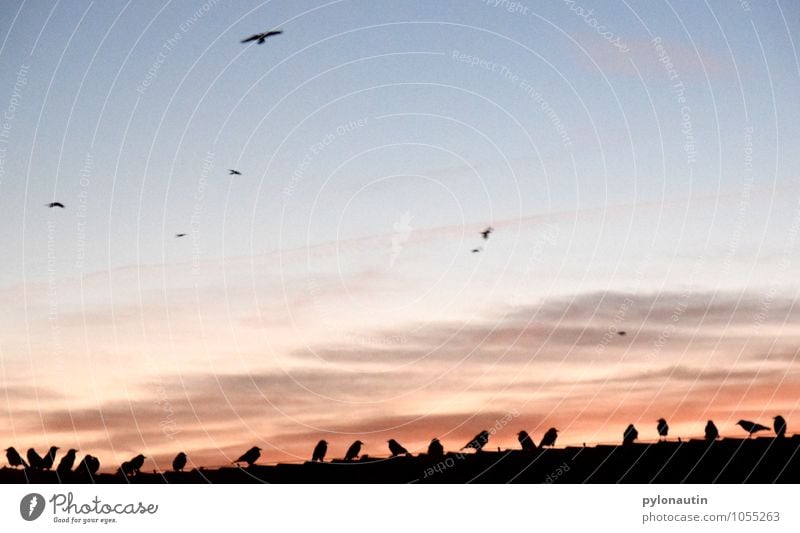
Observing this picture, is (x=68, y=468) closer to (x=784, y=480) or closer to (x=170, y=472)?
(x=170, y=472)

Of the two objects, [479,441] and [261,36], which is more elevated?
[261,36]

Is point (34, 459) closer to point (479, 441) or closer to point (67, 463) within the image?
point (67, 463)

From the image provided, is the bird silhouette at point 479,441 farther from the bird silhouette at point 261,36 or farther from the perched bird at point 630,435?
the bird silhouette at point 261,36

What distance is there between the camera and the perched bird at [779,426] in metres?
32.8

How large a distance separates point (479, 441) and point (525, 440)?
104cm

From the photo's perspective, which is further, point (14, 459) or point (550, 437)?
point (550, 437)

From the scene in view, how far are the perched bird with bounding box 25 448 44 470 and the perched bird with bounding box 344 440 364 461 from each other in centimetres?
651

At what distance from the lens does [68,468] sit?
1281 inches

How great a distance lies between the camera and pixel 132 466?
32750mm

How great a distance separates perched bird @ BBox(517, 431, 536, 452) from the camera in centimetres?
3334

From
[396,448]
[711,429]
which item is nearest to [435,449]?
[396,448]

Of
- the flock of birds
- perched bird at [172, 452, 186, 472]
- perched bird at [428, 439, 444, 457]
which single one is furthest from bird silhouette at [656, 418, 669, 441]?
perched bird at [172, 452, 186, 472]

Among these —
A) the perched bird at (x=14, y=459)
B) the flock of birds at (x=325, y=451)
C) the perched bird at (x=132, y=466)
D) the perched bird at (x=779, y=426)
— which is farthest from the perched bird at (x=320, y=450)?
the perched bird at (x=779, y=426)
